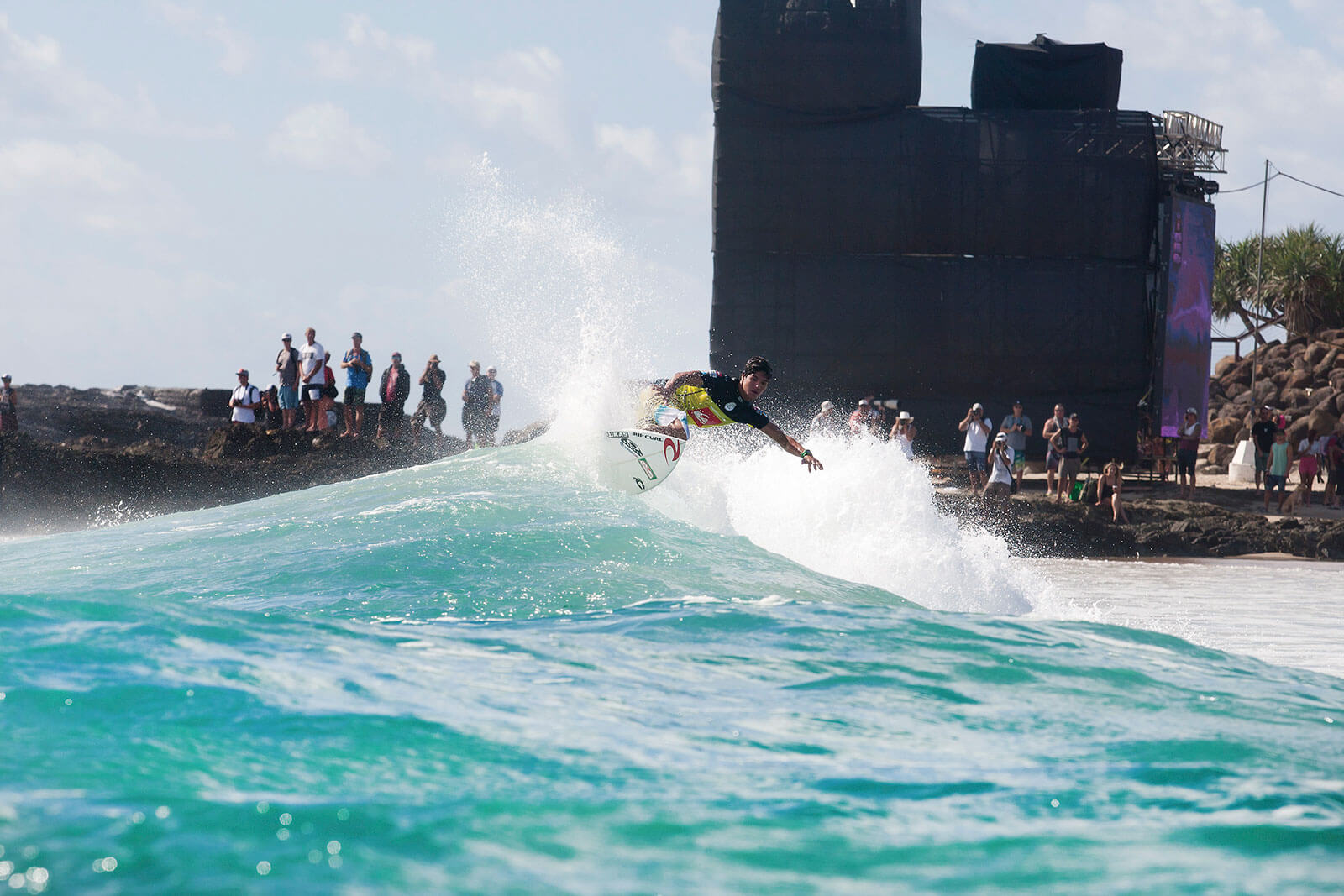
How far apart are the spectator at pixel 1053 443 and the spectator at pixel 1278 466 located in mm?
3864

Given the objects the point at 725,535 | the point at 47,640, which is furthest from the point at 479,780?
the point at 725,535

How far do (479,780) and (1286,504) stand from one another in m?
19.5

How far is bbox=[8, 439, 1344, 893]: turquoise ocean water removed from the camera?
326 centimetres

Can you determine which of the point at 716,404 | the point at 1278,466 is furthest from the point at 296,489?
the point at 1278,466

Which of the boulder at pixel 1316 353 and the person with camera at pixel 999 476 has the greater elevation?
the boulder at pixel 1316 353

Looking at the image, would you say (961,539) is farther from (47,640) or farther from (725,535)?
(47,640)

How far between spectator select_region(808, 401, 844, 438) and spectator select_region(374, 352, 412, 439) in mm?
6998

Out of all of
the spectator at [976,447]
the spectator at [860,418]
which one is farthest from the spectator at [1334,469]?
the spectator at [860,418]

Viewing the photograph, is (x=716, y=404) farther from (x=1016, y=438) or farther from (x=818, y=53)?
(x=818, y=53)

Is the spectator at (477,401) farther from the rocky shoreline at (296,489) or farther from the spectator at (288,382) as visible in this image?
the spectator at (288,382)

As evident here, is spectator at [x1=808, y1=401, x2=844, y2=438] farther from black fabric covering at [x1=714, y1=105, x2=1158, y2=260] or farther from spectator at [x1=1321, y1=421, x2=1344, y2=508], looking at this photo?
spectator at [x1=1321, y1=421, x2=1344, y2=508]

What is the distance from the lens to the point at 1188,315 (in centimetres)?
2280

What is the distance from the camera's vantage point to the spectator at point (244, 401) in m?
19.1

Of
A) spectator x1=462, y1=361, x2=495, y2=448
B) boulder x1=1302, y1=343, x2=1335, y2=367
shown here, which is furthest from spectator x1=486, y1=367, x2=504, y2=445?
boulder x1=1302, y1=343, x2=1335, y2=367
